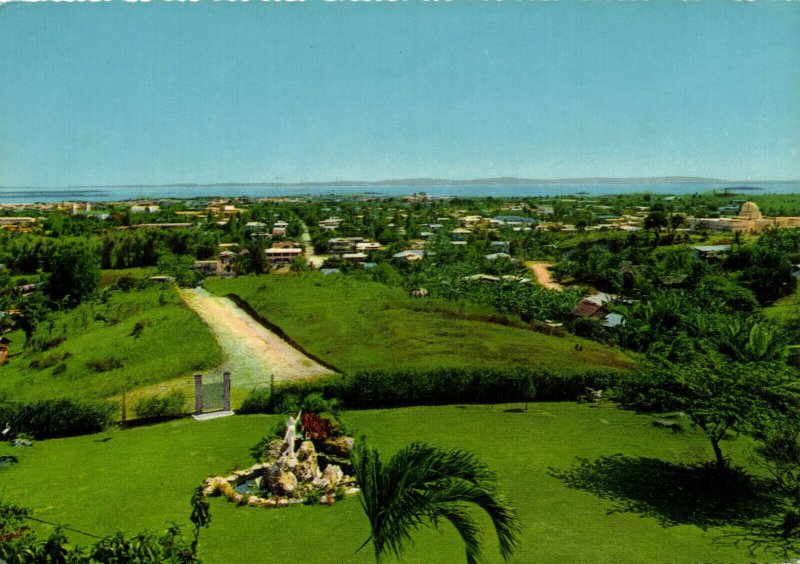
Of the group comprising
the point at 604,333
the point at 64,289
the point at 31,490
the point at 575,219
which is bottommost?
the point at 31,490

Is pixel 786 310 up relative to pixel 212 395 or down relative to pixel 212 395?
up

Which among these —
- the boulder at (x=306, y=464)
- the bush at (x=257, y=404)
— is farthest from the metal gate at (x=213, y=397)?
the boulder at (x=306, y=464)

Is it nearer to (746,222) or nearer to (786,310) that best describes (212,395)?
(786,310)

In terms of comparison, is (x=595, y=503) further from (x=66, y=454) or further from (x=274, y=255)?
(x=274, y=255)

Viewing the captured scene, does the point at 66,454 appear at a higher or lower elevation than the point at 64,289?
lower

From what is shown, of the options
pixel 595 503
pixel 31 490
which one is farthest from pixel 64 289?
pixel 595 503

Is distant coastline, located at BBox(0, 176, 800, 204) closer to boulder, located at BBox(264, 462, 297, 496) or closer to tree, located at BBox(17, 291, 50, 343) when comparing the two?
tree, located at BBox(17, 291, 50, 343)

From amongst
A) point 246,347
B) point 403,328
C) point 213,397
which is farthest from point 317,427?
point 403,328

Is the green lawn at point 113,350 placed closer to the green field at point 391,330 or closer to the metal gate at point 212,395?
the metal gate at point 212,395
